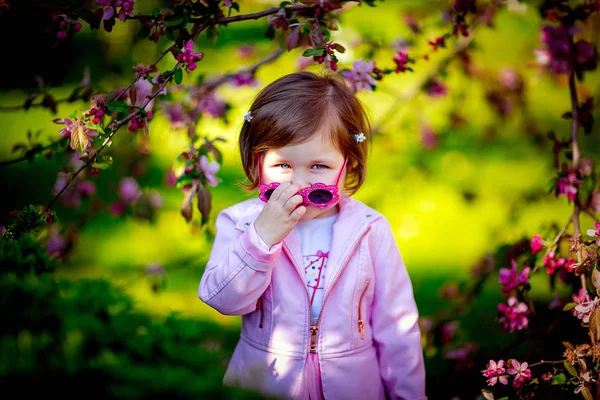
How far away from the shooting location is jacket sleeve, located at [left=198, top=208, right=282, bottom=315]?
1644 millimetres

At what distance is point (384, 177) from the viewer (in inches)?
151

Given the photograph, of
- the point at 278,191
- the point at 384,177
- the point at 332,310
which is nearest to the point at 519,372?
the point at 332,310

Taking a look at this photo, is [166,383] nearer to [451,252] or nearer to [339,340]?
[339,340]

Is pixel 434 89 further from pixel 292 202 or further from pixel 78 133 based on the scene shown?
pixel 78 133

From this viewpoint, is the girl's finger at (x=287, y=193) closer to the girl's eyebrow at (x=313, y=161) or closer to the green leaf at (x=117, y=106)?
the girl's eyebrow at (x=313, y=161)

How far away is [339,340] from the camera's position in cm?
177

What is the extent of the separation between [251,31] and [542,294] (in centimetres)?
341

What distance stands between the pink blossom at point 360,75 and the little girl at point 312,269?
150mm

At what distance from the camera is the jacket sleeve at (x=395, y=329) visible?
1829 millimetres

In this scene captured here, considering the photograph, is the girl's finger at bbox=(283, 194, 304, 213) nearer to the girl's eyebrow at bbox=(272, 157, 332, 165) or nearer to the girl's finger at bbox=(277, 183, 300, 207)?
the girl's finger at bbox=(277, 183, 300, 207)

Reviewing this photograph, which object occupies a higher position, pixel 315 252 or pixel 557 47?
pixel 557 47

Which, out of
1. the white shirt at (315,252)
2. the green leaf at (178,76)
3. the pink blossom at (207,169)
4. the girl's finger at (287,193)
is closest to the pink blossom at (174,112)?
the pink blossom at (207,169)

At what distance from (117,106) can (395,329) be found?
3.76ft

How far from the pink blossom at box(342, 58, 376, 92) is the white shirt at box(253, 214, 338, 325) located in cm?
48
